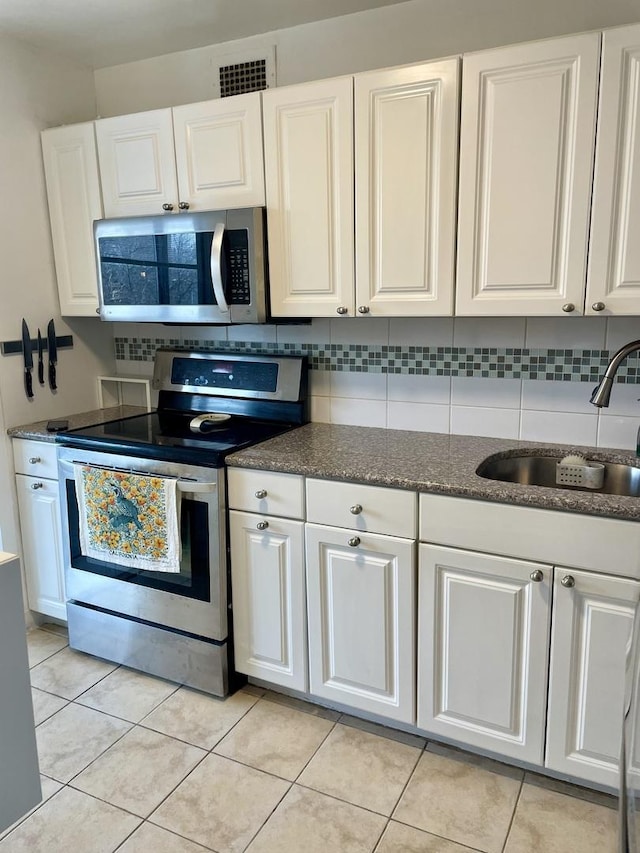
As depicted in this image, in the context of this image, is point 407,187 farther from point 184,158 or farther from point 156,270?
point 156,270

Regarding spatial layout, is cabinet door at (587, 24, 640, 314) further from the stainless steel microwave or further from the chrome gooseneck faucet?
the stainless steel microwave

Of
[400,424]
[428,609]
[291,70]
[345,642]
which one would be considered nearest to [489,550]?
[428,609]

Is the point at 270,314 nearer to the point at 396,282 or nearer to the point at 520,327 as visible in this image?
the point at 396,282

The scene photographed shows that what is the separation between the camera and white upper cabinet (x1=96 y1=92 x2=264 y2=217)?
2.22m

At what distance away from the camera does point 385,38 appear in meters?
2.25

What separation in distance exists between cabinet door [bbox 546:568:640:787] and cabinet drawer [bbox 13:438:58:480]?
6.26 feet

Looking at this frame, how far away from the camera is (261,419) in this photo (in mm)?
2596

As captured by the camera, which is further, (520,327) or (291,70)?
(291,70)

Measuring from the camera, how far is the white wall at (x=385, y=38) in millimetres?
2020

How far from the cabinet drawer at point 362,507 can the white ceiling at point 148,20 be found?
1.66 meters

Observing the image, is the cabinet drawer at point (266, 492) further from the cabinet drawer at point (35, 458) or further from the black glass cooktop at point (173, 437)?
the cabinet drawer at point (35, 458)

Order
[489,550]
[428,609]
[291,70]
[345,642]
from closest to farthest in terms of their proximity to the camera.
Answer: [489,550], [428,609], [345,642], [291,70]

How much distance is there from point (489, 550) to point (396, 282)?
90cm

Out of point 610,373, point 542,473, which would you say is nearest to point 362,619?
point 542,473
